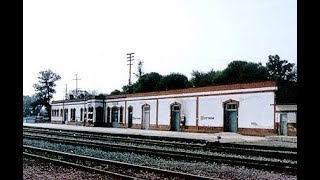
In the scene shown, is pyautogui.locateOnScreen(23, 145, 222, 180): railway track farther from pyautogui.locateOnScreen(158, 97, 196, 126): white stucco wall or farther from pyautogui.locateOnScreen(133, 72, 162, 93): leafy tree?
pyautogui.locateOnScreen(133, 72, 162, 93): leafy tree

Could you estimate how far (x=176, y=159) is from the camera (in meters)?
14.3

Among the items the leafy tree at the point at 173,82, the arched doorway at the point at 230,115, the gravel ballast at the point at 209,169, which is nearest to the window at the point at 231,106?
the arched doorway at the point at 230,115

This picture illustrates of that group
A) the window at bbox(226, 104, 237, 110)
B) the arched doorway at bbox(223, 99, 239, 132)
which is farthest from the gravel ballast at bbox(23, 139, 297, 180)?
the window at bbox(226, 104, 237, 110)

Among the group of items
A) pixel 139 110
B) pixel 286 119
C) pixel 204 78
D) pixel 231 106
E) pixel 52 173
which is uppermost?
pixel 204 78

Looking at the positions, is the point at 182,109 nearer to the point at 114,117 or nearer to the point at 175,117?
the point at 175,117

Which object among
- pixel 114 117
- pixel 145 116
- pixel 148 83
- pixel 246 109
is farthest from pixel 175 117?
pixel 148 83

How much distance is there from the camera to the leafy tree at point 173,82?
65625 mm

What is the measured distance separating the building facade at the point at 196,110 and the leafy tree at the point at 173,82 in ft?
57.9

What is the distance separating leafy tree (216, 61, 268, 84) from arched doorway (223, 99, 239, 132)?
3509 centimetres

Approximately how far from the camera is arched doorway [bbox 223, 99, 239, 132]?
1203 inches

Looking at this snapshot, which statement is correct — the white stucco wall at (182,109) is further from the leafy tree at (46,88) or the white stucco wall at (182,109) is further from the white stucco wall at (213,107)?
the leafy tree at (46,88)

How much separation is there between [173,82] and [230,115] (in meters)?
36.0

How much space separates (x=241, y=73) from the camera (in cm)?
6631
